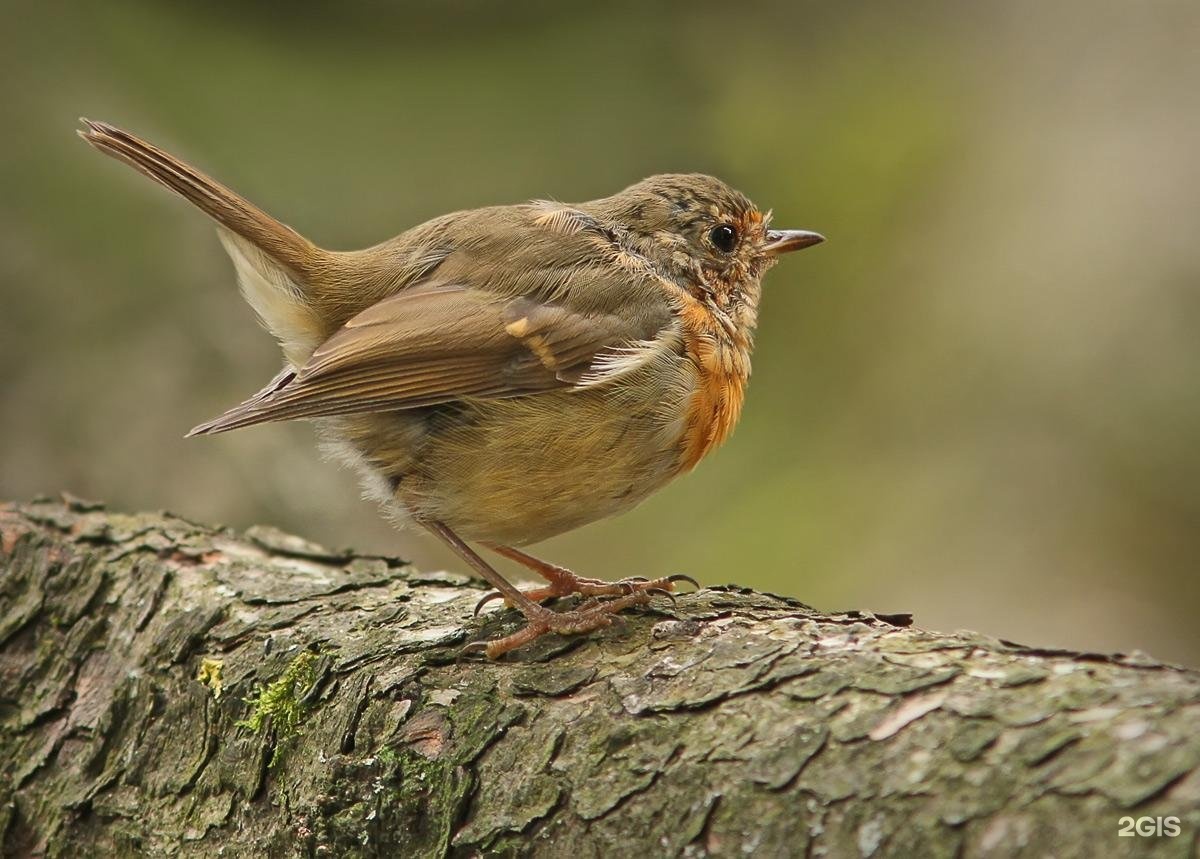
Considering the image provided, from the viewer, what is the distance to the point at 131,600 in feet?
12.1

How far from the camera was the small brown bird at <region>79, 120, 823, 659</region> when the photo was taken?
354 cm

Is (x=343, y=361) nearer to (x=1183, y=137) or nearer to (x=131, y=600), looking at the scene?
(x=131, y=600)

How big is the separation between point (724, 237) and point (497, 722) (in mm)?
2161

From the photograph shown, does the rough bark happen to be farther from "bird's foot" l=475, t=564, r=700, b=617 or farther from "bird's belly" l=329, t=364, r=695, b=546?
"bird's belly" l=329, t=364, r=695, b=546

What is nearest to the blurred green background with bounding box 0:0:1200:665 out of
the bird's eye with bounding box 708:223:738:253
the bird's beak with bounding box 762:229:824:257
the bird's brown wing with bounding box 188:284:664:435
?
the bird's beak with bounding box 762:229:824:257

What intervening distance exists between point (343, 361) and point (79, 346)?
9.37ft

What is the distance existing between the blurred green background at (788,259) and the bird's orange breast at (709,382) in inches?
90.3

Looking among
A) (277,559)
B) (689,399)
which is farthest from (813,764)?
(277,559)

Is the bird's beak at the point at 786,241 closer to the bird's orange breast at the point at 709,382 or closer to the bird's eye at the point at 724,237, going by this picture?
the bird's eye at the point at 724,237

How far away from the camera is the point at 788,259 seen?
7.31 m

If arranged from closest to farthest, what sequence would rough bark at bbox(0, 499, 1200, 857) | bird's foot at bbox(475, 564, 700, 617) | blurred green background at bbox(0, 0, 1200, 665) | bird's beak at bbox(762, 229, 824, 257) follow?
rough bark at bbox(0, 499, 1200, 857) → bird's foot at bbox(475, 564, 700, 617) → bird's beak at bbox(762, 229, 824, 257) → blurred green background at bbox(0, 0, 1200, 665)

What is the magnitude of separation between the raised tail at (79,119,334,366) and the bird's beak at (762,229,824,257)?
157 cm

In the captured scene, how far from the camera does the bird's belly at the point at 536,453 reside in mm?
3527

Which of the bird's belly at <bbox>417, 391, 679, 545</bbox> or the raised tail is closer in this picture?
the bird's belly at <bbox>417, 391, 679, 545</bbox>
